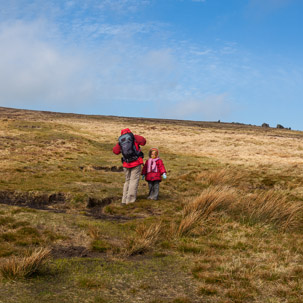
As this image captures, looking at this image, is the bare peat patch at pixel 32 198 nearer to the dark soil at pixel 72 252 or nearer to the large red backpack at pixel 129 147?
the large red backpack at pixel 129 147

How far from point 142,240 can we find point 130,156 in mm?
5064

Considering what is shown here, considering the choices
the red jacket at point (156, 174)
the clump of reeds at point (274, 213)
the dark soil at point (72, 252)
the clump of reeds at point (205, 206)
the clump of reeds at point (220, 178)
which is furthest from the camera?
the clump of reeds at point (220, 178)

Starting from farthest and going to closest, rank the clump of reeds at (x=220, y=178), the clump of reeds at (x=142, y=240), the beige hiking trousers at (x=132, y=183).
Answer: the clump of reeds at (x=220, y=178) → the beige hiking trousers at (x=132, y=183) → the clump of reeds at (x=142, y=240)

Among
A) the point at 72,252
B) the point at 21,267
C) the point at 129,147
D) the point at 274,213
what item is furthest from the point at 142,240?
the point at 274,213

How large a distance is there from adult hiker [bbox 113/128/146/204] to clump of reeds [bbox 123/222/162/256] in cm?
392

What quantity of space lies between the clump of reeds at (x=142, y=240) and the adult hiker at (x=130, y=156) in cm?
392

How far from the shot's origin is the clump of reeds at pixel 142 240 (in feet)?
25.0

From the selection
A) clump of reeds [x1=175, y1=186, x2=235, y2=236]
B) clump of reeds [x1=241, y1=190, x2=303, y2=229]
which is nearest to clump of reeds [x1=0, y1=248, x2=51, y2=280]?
clump of reeds [x1=175, y1=186, x2=235, y2=236]

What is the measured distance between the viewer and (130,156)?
1259 cm

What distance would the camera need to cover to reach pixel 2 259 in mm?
6660

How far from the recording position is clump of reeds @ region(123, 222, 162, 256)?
7.63m

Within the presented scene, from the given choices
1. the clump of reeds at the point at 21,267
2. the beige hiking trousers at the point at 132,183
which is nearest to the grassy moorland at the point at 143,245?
the clump of reeds at the point at 21,267

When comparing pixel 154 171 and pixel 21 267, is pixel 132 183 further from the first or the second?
pixel 21 267

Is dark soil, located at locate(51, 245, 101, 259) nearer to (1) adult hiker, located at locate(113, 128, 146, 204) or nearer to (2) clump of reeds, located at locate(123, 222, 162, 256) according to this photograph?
(2) clump of reeds, located at locate(123, 222, 162, 256)
